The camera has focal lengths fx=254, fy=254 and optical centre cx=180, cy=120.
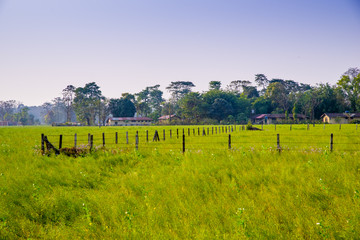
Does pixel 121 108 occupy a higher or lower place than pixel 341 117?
higher

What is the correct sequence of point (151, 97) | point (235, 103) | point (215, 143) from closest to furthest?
point (215, 143), point (235, 103), point (151, 97)

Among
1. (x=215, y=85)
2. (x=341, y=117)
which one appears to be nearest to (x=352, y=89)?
(x=341, y=117)

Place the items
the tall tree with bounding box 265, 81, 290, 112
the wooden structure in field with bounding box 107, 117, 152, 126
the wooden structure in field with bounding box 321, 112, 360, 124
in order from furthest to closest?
the wooden structure in field with bounding box 107, 117, 152, 126
the tall tree with bounding box 265, 81, 290, 112
the wooden structure in field with bounding box 321, 112, 360, 124

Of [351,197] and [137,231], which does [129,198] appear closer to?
[137,231]

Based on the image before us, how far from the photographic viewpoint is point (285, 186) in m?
7.22

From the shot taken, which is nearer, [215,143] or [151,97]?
[215,143]

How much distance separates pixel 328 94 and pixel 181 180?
9927 centimetres

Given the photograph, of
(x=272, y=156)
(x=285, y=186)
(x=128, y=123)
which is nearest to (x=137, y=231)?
(x=285, y=186)

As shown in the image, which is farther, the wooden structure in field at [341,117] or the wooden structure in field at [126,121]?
the wooden structure in field at [126,121]

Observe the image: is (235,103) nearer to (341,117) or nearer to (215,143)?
(341,117)

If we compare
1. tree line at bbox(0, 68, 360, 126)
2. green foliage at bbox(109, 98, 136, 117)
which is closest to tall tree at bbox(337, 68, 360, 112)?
tree line at bbox(0, 68, 360, 126)

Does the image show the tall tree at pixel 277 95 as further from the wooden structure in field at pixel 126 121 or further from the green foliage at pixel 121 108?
the green foliage at pixel 121 108

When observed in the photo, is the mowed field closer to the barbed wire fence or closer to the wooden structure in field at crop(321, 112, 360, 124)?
the barbed wire fence

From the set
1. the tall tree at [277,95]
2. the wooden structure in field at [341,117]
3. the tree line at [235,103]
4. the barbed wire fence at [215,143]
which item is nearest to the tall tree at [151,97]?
the tree line at [235,103]
